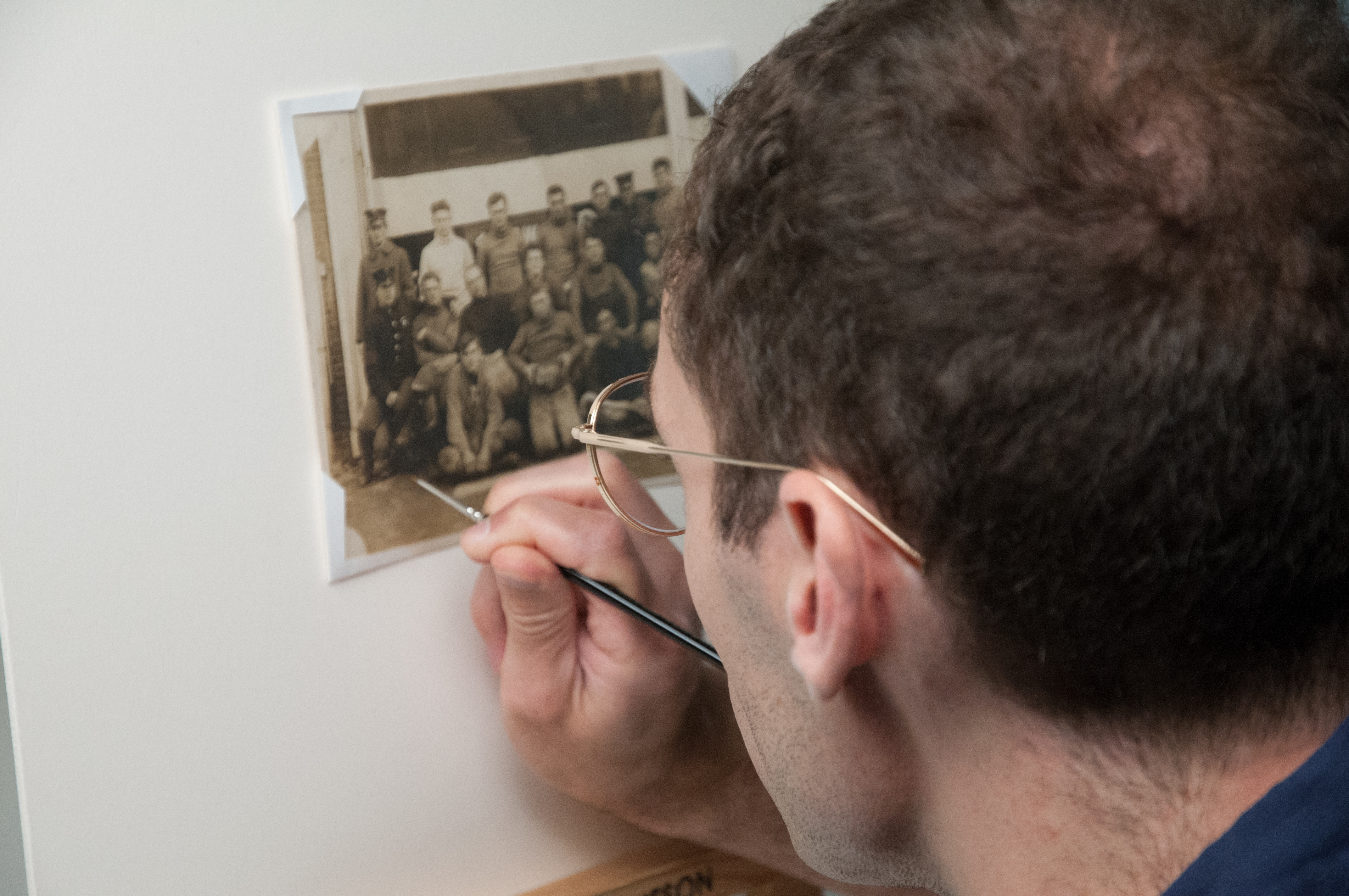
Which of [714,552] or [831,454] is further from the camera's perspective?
[714,552]

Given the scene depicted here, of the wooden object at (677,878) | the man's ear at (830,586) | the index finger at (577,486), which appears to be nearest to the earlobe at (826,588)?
the man's ear at (830,586)

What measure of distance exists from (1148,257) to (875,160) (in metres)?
0.11

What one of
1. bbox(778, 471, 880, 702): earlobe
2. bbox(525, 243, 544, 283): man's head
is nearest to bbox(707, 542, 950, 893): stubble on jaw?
bbox(778, 471, 880, 702): earlobe

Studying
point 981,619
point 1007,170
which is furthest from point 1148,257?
point 981,619

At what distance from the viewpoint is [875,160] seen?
42 cm

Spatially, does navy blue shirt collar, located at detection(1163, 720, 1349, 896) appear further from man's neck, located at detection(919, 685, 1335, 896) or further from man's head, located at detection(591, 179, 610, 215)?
man's head, located at detection(591, 179, 610, 215)

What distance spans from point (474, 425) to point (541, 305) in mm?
91

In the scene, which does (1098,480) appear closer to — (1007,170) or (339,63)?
(1007,170)

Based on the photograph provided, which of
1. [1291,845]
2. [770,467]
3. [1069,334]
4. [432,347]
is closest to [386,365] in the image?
[432,347]

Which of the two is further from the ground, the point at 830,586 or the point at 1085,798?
the point at 830,586

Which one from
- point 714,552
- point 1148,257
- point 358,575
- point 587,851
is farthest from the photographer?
point 587,851

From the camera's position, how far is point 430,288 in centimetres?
66

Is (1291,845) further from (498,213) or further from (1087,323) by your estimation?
(498,213)

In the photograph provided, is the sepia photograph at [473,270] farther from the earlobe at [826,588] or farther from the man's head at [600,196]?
the earlobe at [826,588]
